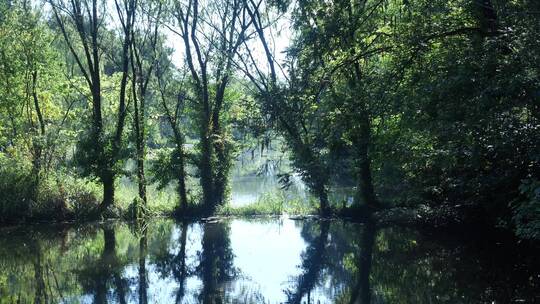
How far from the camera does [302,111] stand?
11086 mm

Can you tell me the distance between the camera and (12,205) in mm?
17672

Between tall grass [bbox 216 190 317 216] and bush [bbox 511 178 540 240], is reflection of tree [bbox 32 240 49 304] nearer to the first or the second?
bush [bbox 511 178 540 240]

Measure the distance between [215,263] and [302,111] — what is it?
3.96 m

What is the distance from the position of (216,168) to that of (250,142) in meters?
1.72

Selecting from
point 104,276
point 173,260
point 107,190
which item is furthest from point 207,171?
point 104,276

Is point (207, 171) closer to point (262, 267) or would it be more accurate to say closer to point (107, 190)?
point (107, 190)

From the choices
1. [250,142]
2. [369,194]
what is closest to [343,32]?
[369,194]

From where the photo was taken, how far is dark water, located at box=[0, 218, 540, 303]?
909 centimetres

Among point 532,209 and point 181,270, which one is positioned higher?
point 532,209

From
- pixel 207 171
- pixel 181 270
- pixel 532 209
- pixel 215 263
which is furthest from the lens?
pixel 207 171

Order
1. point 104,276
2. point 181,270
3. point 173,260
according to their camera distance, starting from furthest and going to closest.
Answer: point 173,260
point 181,270
point 104,276

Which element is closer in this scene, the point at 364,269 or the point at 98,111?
the point at 364,269

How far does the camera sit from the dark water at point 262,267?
909cm

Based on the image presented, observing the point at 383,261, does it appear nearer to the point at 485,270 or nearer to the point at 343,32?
the point at 485,270
